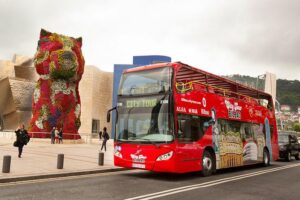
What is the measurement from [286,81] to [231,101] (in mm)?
200096

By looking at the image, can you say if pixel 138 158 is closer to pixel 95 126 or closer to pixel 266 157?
pixel 266 157

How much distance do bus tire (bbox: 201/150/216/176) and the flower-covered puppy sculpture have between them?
19.8 meters

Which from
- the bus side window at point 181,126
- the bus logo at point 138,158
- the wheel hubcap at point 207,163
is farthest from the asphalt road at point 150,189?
the bus side window at point 181,126

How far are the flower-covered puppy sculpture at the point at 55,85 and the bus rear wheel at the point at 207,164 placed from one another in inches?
780

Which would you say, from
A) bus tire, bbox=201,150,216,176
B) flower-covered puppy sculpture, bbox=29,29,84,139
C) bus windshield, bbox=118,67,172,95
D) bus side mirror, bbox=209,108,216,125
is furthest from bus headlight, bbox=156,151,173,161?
flower-covered puppy sculpture, bbox=29,29,84,139

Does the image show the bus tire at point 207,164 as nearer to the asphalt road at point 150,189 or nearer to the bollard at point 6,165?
the asphalt road at point 150,189

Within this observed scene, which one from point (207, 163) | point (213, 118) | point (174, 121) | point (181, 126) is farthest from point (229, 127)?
point (174, 121)

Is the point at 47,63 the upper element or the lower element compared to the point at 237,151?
upper

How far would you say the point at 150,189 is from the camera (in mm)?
9141

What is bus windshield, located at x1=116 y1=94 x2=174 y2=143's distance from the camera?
10844 mm

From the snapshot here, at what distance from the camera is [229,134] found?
46.1 feet

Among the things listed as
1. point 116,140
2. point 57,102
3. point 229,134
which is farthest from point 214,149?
point 57,102

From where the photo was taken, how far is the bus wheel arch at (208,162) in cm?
1238

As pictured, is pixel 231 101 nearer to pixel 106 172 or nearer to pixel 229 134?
pixel 229 134
